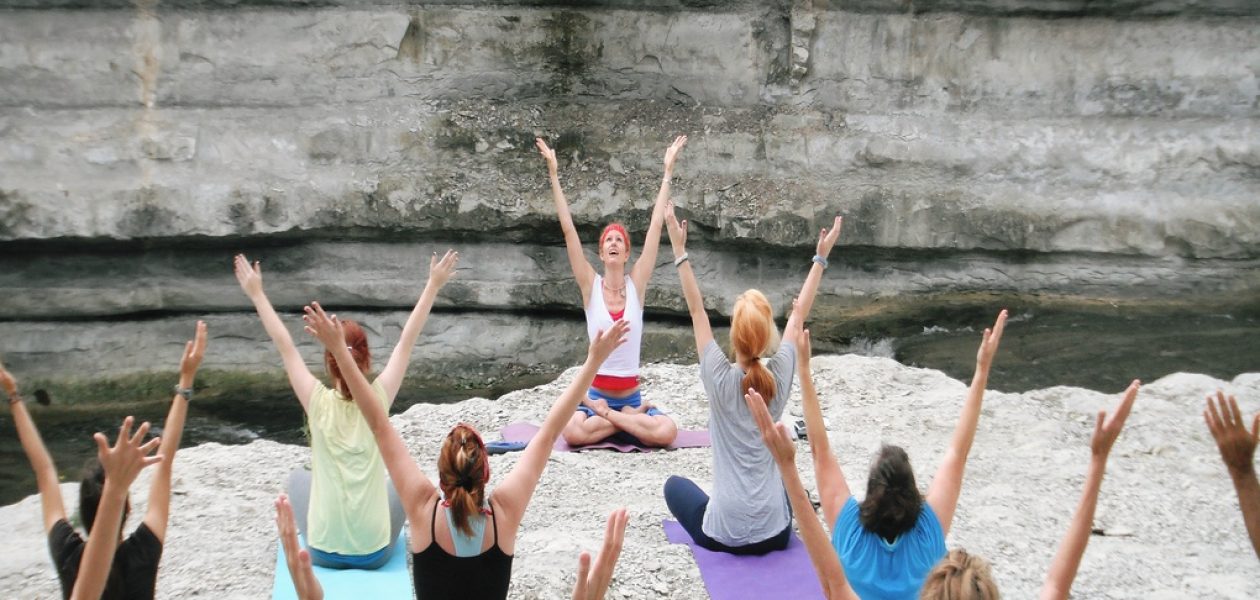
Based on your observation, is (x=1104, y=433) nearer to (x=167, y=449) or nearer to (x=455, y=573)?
(x=455, y=573)

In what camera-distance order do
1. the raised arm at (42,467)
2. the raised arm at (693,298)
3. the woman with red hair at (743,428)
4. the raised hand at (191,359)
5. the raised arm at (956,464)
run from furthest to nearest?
the raised arm at (693,298) < the woman with red hair at (743,428) < the raised arm at (956,464) < the raised arm at (42,467) < the raised hand at (191,359)

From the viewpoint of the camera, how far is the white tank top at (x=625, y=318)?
8.12 meters

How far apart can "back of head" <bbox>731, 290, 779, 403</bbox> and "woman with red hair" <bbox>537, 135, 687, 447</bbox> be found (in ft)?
7.76

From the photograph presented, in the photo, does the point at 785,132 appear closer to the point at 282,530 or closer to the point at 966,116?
the point at 966,116

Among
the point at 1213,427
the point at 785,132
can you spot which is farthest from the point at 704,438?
the point at 785,132

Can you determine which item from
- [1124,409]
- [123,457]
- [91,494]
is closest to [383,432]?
[91,494]

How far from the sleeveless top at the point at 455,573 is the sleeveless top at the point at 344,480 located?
1357 mm

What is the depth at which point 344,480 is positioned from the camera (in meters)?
5.66

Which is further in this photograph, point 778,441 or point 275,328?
point 275,328

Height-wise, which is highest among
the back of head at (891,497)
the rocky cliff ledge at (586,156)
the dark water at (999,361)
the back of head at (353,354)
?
the rocky cliff ledge at (586,156)

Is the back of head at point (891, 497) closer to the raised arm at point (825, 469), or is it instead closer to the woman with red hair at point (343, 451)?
the raised arm at point (825, 469)

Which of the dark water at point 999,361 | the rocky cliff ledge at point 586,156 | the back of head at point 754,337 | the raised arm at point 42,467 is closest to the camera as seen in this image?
the raised arm at point 42,467

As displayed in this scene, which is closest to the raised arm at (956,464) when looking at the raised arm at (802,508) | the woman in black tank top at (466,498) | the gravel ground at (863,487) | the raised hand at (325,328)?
the raised arm at (802,508)

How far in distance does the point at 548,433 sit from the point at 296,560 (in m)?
1.26
